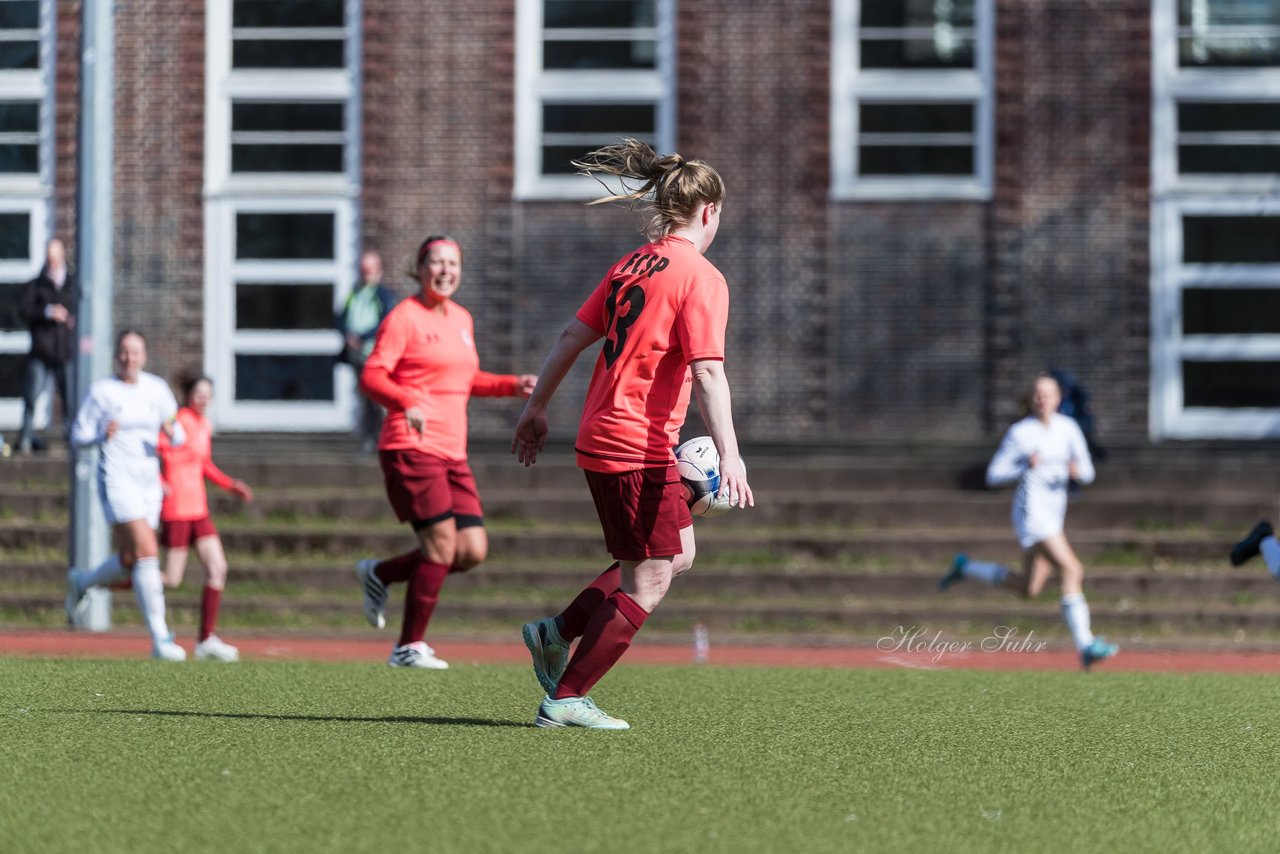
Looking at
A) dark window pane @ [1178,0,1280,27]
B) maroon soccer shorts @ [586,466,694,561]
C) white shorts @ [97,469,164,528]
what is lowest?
white shorts @ [97,469,164,528]

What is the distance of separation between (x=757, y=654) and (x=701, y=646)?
46cm

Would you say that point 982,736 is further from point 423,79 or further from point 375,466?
point 423,79

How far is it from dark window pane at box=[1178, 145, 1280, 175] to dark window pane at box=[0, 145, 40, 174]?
1292 cm

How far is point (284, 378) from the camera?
67.8 ft

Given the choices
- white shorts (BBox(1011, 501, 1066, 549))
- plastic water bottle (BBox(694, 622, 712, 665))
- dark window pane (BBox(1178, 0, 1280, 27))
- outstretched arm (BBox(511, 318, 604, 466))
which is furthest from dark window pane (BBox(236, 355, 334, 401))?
outstretched arm (BBox(511, 318, 604, 466))

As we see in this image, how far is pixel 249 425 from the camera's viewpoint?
67.7ft

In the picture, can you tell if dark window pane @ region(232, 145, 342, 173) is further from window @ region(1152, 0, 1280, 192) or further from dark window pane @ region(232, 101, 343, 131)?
window @ region(1152, 0, 1280, 192)

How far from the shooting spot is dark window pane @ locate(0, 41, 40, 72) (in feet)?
68.4

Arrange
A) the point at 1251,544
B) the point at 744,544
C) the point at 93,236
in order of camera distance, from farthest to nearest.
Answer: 1. the point at 744,544
2. the point at 93,236
3. the point at 1251,544

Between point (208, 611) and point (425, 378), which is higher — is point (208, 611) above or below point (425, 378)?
below

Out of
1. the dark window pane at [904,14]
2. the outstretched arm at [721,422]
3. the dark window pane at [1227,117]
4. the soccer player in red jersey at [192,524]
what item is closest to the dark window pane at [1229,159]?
the dark window pane at [1227,117]

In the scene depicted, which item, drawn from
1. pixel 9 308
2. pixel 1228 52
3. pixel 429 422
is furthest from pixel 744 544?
pixel 9 308

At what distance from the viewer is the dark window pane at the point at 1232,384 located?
2022 centimetres

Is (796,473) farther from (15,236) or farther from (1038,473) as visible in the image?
(15,236)
